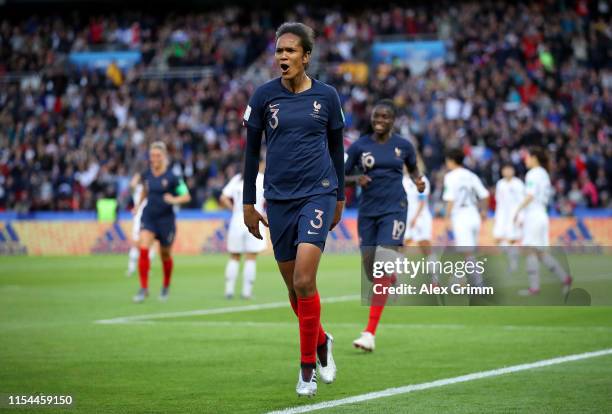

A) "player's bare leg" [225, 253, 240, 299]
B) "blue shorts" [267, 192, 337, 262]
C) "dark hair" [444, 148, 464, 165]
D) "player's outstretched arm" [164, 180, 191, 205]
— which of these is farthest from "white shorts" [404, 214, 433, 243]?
"blue shorts" [267, 192, 337, 262]

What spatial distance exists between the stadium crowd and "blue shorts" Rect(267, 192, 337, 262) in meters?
23.3

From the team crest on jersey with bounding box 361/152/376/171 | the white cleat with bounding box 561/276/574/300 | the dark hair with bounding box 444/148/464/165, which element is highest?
the team crest on jersey with bounding box 361/152/376/171

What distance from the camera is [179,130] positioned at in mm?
38500

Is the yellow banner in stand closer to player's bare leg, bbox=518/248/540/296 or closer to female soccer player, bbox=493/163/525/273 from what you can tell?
female soccer player, bbox=493/163/525/273

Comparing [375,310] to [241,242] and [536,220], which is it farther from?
[536,220]

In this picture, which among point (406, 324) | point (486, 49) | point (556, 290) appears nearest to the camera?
point (406, 324)

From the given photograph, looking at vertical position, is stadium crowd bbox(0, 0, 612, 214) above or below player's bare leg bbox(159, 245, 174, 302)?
above

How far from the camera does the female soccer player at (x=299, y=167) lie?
7883 mm

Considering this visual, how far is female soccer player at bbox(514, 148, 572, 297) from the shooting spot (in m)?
17.5

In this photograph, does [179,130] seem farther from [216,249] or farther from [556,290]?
[556,290]

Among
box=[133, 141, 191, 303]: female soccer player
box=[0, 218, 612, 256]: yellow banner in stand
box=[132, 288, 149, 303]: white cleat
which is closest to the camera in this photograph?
box=[132, 288, 149, 303]: white cleat

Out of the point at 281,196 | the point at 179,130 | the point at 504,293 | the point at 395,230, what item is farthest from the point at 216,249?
the point at 281,196

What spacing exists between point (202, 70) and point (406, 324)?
29881mm

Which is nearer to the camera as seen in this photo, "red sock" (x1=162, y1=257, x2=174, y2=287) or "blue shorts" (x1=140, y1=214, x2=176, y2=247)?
"blue shorts" (x1=140, y1=214, x2=176, y2=247)
